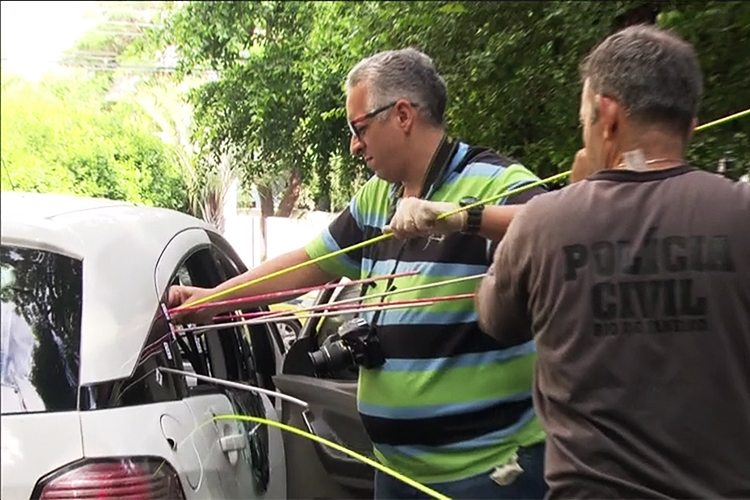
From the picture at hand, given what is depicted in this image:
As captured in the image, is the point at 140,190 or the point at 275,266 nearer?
the point at 275,266

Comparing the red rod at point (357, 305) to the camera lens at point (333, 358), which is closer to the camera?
the red rod at point (357, 305)

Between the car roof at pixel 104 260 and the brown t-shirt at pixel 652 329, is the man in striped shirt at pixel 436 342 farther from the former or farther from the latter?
the brown t-shirt at pixel 652 329

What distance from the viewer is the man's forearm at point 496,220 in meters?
1.74

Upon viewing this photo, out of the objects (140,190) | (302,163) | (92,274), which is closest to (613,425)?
(92,274)

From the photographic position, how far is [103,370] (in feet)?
5.45

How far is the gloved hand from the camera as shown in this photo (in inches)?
68.8

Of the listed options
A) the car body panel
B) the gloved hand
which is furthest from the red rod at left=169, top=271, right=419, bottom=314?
the car body panel

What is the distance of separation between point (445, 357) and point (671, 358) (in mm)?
690

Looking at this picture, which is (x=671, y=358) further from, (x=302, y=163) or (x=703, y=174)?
(x=302, y=163)

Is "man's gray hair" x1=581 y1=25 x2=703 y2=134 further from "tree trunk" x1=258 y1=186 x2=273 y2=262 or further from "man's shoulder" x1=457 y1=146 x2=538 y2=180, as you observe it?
"tree trunk" x1=258 y1=186 x2=273 y2=262

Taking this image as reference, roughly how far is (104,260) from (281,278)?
0.60m

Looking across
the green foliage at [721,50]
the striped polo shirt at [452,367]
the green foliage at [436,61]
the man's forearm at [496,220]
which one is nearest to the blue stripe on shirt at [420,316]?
the striped polo shirt at [452,367]

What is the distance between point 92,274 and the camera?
1.72 metres

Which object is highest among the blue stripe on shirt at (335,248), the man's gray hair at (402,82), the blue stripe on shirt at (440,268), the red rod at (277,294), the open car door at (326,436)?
the man's gray hair at (402,82)
